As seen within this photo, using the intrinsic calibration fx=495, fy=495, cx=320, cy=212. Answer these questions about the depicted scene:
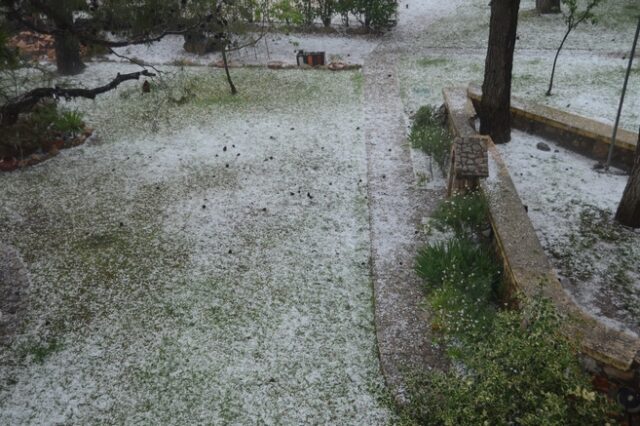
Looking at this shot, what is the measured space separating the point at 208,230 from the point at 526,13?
13.9m

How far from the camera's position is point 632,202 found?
5.92 meters

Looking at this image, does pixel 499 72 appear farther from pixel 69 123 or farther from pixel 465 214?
pixel 69 123

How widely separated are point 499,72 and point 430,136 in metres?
1.42

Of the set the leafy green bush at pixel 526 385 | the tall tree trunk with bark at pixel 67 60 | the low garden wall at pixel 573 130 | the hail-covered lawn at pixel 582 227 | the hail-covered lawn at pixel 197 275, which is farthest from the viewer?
the tall tree trunk with bark at pixel 67 60

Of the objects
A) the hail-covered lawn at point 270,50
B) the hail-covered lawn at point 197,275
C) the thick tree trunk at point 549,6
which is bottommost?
the hail-covered lawn at point 197,275

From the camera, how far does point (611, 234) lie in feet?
19.6

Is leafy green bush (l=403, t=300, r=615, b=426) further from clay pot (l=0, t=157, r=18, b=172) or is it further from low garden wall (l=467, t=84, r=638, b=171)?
clay pot (l=0, t=157, r=18, b=172)

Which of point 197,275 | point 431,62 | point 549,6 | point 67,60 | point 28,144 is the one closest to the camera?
point 197,275

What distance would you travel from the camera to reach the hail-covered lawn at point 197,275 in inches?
172

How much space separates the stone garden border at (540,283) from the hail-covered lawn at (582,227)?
0.67 metres

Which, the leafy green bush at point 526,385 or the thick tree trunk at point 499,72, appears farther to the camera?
the thick tree trunk at point 499,72

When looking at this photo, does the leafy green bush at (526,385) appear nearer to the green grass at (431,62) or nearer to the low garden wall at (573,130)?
the low garden wall at (573,130)

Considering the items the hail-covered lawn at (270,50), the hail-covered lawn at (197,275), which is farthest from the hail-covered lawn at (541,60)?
the hail-covered lawn at (197,275)

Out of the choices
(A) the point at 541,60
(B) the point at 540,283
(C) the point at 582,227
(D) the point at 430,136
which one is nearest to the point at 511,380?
(B) the point at 540,283
